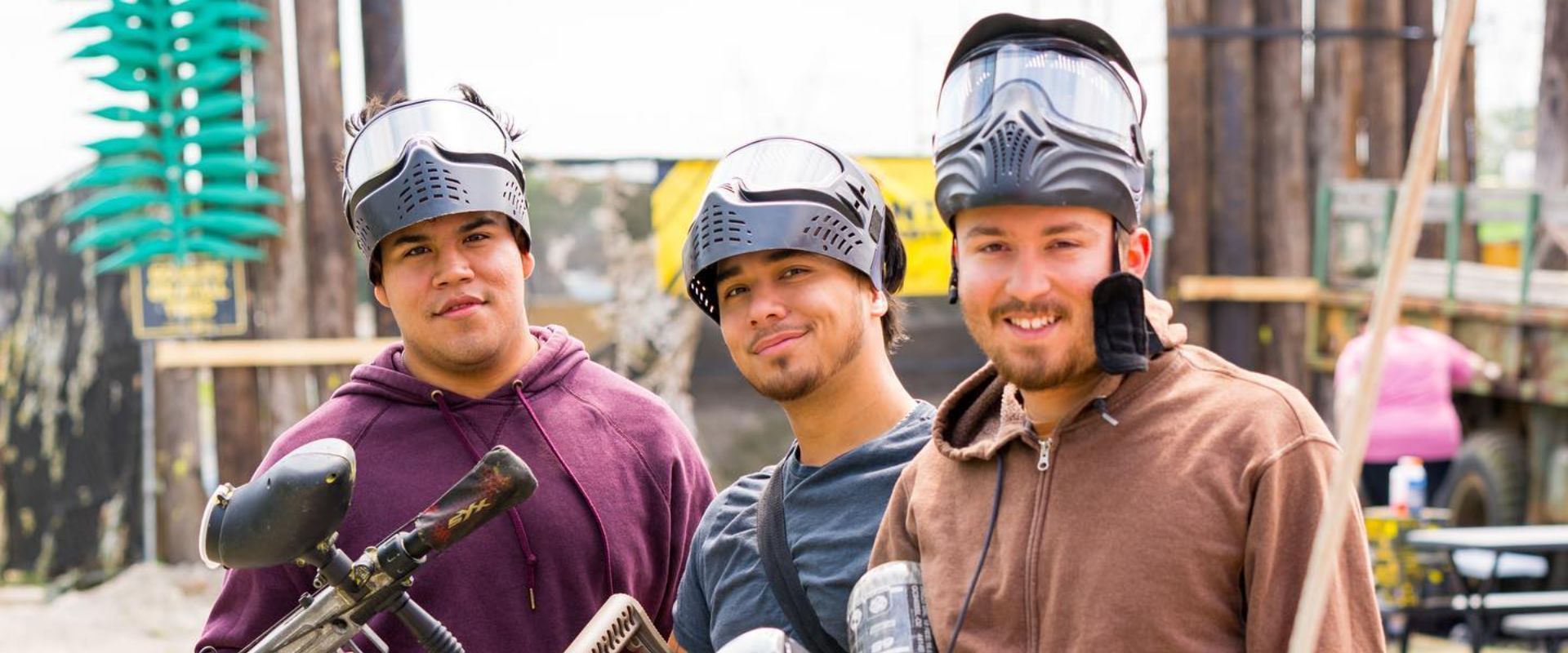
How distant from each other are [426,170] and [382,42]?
5340 mm

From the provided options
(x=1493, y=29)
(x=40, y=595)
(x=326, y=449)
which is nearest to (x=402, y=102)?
(x=326, y=449)

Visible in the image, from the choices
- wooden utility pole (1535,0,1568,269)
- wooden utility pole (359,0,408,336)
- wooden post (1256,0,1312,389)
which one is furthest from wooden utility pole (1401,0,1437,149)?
wooden utility pole (359,0,408,336)

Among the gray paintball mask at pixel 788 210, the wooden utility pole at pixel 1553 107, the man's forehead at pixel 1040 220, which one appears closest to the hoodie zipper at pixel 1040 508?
the man's forehead at pixel 1040 220

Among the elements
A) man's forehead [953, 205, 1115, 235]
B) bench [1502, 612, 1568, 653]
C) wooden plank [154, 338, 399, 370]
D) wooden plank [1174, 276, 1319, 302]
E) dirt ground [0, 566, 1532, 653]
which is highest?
man's forehead [953, 205, 1115, 235]

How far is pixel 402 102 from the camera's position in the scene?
10.9 ft

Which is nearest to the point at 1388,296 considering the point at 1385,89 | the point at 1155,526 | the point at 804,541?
the point at 1155,526

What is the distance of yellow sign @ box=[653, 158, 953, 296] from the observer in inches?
345

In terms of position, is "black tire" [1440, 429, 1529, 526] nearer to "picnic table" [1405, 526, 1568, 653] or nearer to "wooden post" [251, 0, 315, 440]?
"picnic table" [1405, 526, 1568, 653]

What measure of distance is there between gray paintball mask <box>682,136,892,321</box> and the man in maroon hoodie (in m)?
0.42

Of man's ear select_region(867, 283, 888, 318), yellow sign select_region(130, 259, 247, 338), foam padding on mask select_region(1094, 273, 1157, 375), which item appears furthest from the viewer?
yellow sign select_region(130, 259, 247, 338)

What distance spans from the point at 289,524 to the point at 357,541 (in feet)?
2.64

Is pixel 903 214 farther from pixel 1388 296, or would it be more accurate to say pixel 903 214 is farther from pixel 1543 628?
pixel 1388 296

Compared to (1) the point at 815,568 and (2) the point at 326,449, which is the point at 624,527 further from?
(2) the point at 326,449

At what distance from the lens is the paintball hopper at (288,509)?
2346 millimetres
